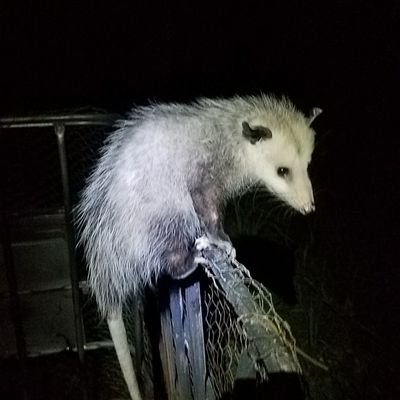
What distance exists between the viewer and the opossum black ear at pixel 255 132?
2.12 m

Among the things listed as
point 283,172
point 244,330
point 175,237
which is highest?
point 283,172

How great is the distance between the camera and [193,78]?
504 cm

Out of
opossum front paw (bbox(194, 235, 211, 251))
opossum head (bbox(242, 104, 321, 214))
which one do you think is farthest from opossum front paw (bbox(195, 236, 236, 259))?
opossum head (bbox(242, 104, 321, 214))

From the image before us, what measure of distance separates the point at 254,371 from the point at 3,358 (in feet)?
5.26

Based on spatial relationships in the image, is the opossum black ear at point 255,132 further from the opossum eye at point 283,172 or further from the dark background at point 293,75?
the dark background at point 293,75

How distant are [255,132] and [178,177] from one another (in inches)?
9.3

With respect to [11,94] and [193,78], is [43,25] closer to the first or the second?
[11,94]

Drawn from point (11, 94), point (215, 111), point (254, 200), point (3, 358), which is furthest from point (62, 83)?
point (215, 111)

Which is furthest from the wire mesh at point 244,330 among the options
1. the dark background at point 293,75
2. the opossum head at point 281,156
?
the dark background at point 293,75

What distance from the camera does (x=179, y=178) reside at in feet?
6.92

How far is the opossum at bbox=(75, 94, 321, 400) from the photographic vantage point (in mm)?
2113

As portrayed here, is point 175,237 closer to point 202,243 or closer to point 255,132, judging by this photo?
point 202,243

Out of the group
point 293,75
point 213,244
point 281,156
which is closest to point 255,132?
point 281,156

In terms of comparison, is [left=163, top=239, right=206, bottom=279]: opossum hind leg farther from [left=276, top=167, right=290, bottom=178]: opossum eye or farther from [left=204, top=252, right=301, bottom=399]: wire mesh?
[left=276, top=167, right=290, bottom=178]: opossum eye
